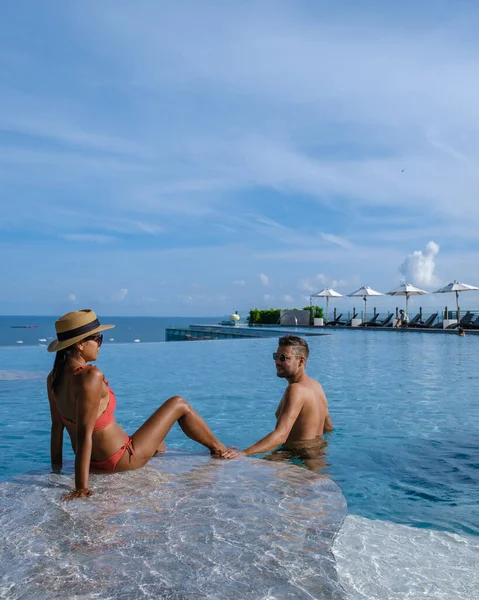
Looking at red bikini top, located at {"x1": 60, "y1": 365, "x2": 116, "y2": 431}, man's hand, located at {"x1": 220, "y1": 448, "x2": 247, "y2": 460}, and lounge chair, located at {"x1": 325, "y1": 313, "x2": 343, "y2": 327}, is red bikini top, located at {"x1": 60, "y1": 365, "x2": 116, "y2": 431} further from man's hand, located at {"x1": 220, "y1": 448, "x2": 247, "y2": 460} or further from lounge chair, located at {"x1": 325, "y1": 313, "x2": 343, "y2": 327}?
lounge chair, located at {"x1": 325, "y1": 313, "x2": 343, "y2": 327}

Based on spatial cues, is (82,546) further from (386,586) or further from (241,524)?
(386,586)

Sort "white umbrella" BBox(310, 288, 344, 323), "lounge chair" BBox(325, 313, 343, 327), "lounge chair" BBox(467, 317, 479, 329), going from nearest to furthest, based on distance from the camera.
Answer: "lounge chair" BBox(467, 317, 479, 329)
"lounge chair" BBox(325, 313, 343, 327)
"white umbrella" BBox(310, 288, 344, 323)

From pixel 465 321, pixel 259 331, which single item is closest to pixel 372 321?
pixel 465 321

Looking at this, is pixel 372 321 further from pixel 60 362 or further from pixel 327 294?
pixel 60 362

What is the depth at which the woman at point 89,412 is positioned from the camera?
3.45 meters

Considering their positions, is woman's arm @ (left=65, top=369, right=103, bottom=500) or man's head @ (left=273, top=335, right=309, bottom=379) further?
man's head @ (left=273, top=335, right=309, bottom=379)

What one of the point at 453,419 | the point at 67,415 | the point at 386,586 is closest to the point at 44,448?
the point at 67,415

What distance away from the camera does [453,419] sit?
24.3ft

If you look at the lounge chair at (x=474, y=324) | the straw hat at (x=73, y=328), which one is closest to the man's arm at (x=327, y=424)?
the straw hat at (x=73, y=328)

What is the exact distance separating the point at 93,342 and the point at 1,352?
14.3 metres

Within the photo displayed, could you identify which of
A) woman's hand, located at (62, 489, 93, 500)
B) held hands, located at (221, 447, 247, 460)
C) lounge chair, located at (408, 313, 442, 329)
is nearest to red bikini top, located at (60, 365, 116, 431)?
woman's hand, located at (62, 489, 93, 500)

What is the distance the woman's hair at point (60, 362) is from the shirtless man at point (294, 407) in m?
1.56

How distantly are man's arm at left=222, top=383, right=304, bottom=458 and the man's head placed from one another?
14cm

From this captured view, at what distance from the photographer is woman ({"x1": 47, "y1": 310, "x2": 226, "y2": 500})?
3.45 metres
